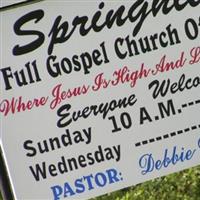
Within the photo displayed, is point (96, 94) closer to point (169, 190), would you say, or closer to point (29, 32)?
point (29, 32)

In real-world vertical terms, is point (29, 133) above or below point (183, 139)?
above

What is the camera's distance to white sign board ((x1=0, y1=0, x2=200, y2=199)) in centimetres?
262

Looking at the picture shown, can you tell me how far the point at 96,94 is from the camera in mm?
2740

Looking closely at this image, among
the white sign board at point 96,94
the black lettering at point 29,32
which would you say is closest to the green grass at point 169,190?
the white sign board at point 96,94

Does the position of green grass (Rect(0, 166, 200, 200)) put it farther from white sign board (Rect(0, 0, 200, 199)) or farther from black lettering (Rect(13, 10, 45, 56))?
black lettering (Rect(13, 10, 45, 56))

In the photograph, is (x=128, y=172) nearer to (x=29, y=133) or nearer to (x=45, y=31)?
(x=29, y=133)

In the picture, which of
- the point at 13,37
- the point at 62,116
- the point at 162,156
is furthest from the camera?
the point at 162,156

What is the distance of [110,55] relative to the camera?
2.70 m

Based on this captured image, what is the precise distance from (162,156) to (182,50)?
0.50m

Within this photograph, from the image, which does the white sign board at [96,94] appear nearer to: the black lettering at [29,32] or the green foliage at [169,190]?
the black lettering at [29,32]

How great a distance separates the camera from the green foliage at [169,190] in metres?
3.79

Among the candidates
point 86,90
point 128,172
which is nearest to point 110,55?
point 86,90

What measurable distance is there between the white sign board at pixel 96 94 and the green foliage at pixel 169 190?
34.4 inches

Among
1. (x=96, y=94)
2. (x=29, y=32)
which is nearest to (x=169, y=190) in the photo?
(x=96, y=94)
